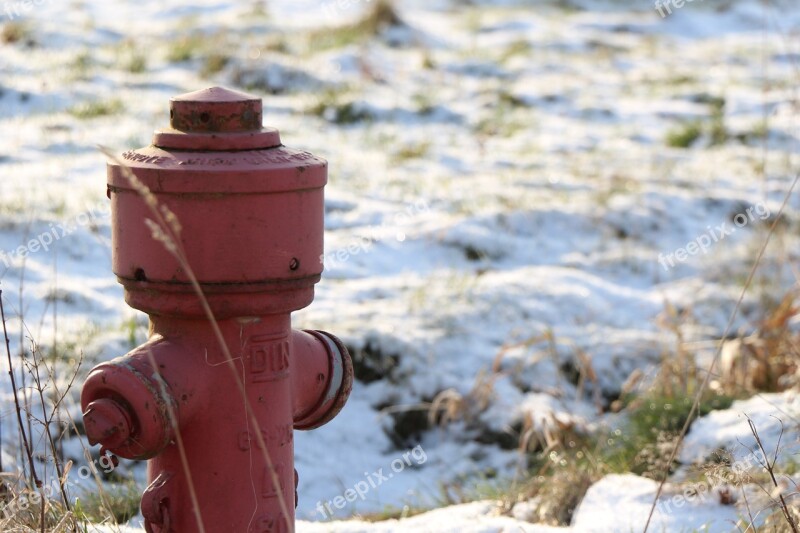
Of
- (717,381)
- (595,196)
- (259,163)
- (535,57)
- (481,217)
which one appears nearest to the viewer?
(259,163)

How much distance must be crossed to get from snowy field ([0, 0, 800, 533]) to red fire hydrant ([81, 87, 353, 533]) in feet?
2.63

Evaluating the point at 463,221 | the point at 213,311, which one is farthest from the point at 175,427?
the point at 463,221

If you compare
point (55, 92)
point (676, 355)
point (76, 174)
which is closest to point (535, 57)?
point (55, 92)

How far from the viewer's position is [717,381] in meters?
3.64

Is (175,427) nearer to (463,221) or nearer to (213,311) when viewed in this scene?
(213,311)

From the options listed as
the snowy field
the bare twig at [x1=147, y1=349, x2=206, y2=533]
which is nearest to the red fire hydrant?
the bare twig at [x1=147, y1=349, x2=206, y2=533]

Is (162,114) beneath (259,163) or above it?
beneath

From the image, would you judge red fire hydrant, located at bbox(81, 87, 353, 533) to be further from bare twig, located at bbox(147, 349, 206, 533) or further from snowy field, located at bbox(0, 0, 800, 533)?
snowy field, located at bbox(0, 0, 800, 533)

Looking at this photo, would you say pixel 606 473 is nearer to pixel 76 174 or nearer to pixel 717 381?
pixel 717 381

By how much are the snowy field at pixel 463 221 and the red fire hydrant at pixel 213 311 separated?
80 cm

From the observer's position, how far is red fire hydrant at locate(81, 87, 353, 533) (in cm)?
164

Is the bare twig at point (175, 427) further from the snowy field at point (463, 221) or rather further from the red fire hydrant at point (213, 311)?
the snowy field at point (463, 221)

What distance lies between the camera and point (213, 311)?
170cm

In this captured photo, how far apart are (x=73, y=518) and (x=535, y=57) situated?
8.10 m
